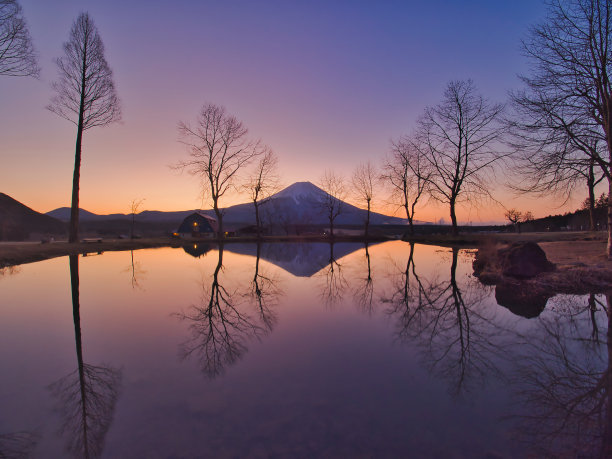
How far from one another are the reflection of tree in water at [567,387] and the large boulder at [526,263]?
13.7 ft

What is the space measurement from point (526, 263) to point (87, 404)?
11.3 meters

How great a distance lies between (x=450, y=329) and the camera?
5371 millimetres

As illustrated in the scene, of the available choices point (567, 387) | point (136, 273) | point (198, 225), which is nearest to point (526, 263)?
point (567, 387)

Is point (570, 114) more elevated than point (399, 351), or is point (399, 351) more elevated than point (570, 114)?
point (570, 114)

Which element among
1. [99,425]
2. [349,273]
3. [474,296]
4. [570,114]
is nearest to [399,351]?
[99,425]

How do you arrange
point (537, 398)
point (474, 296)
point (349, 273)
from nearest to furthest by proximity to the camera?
point (537, 398)
point (474, 296)
point (349, 273)

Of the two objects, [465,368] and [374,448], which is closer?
[374,448]

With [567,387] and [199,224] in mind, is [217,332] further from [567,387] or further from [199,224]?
[199,224]

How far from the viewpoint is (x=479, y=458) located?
2320mm

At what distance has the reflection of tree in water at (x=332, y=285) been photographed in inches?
312

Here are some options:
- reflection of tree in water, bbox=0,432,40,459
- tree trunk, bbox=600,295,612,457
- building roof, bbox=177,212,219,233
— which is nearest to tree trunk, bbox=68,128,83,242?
reflection of tree in water, bbox=0,432,40,459

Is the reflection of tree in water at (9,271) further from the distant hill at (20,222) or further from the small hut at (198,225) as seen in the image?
the small hut at (198,225)

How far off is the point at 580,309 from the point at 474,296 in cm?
204

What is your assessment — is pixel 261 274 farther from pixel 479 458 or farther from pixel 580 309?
pixel 479 458
